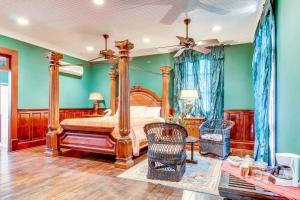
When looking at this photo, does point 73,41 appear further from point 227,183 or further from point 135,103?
point 227,183

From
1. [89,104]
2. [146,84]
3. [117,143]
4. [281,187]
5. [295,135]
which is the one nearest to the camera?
[281,187]

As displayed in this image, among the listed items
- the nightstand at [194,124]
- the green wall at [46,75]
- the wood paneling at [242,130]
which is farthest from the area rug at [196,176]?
the green wall at [46,75]

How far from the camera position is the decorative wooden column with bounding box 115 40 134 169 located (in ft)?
12.0

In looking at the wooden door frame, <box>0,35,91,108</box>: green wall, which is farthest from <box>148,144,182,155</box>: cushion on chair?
<box>0,35,91,108</box>: green wall

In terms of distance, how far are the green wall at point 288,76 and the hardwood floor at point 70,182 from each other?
1211 millimetres

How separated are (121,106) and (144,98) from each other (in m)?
2.64

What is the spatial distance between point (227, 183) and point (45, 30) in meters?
5.10

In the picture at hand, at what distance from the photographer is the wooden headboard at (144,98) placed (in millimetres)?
6148

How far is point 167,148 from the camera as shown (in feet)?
9.93

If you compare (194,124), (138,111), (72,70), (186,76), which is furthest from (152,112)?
(72,70)

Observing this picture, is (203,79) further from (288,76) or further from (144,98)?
(288,76)

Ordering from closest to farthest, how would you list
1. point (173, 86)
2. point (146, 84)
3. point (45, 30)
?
point (45, 30)
point (173, 86)
point (146, 84)

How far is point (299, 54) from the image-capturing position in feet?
6.00

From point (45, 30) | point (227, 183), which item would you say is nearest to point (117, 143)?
point (227, 183)
